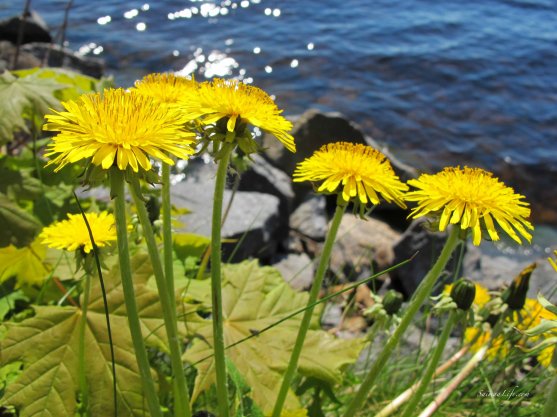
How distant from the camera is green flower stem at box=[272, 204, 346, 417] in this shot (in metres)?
1.45

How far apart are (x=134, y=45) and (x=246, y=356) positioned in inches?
362

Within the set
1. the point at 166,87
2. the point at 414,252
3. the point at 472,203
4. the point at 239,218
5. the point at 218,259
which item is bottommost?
the point at 414,252

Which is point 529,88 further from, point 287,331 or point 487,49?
point 287,331

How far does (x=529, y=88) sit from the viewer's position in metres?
9.87

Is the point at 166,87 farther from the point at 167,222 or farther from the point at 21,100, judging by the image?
the point at 21,100

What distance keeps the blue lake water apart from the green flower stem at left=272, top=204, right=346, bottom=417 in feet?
22.6

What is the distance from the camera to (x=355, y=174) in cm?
143

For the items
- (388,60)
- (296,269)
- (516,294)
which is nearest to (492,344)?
(516,294)

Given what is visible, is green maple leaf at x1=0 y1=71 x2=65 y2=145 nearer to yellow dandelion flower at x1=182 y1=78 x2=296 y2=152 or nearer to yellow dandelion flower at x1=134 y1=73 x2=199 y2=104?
yellow dandelion flower at x1=134 y1=73 x2=199 y2=104

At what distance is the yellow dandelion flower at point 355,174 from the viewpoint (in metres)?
1.40

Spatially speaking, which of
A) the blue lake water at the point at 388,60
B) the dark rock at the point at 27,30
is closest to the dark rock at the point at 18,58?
the dark rock at the point at 27,30

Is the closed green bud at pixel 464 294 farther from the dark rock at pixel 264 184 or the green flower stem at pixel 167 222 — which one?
the dark rock at pixel 264 184

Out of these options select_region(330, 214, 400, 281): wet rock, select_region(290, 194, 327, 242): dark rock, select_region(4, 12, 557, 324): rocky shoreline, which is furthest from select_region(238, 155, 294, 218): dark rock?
select_region(330, 214, 400, 281): wet rock

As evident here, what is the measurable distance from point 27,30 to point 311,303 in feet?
30.4
